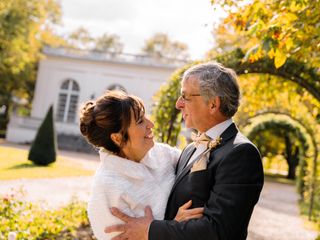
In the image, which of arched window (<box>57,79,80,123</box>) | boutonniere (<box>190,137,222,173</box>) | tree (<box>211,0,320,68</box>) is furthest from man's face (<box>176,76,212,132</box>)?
arched window (<box>57,79,80,123</box>)

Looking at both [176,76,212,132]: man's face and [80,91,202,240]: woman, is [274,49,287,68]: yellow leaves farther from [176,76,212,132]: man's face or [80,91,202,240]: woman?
[80,91,202,240]: woman

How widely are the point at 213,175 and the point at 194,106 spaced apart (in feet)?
1.26

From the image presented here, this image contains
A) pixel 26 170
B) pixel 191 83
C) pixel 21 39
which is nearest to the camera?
pixel 191 83

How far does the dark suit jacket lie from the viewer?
1.90 m

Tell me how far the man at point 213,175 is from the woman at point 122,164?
6cm

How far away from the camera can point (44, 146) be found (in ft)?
52.2

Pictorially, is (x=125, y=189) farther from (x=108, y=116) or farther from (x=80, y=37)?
(x=80, y=37)

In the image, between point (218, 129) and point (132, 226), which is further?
point (218, 129)

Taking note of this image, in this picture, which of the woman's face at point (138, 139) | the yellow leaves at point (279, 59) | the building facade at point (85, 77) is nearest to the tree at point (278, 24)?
the yellow leaves at point (279, 59)

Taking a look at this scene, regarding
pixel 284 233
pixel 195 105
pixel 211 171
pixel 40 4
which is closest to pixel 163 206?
pixel 211 171

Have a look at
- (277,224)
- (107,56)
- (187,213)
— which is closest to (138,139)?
(187,213)

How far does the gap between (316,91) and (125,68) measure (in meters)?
28.3

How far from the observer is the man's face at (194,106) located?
221 centimetres

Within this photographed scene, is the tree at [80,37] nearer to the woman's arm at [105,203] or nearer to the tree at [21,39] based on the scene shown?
the tree at [21,39]
